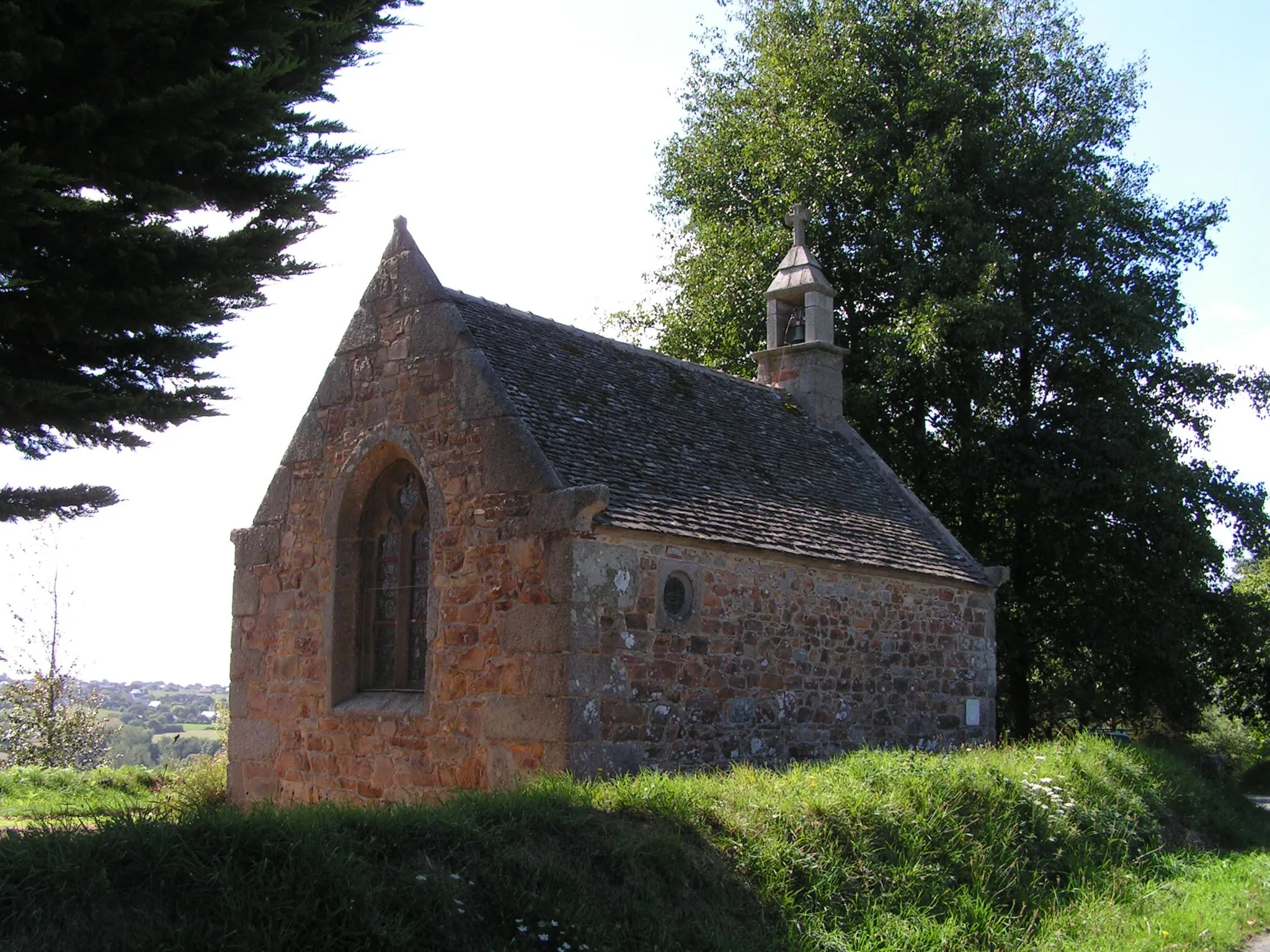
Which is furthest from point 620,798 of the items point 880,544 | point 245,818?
point 880,544

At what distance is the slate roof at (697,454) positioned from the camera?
12469 mm

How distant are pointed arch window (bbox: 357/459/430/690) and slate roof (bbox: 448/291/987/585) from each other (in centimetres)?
186

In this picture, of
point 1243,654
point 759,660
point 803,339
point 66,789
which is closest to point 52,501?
point 759,660

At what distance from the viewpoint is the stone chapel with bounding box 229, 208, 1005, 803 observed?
11.3 metres

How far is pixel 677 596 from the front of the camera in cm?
1228

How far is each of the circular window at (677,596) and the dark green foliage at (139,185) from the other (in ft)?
16.4

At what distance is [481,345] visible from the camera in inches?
506

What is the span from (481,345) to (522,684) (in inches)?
149

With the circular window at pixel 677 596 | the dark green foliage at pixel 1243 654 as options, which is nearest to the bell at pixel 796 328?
the circular window at pixel 677 596

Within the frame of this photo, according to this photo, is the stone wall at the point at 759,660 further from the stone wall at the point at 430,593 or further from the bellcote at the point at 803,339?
the bellcote at the point at 803,339

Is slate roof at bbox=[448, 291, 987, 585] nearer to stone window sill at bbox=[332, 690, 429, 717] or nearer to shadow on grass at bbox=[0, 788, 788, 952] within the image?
stone window sill at bbox=[332, 690, 429, 717]

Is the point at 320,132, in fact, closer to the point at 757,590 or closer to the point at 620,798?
the point at 620,798

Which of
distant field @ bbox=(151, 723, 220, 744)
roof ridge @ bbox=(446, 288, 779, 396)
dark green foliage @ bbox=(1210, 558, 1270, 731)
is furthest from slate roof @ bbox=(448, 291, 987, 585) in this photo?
distant field @ bbox=(151, 723, 220, 744)

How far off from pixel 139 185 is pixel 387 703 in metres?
6.47
